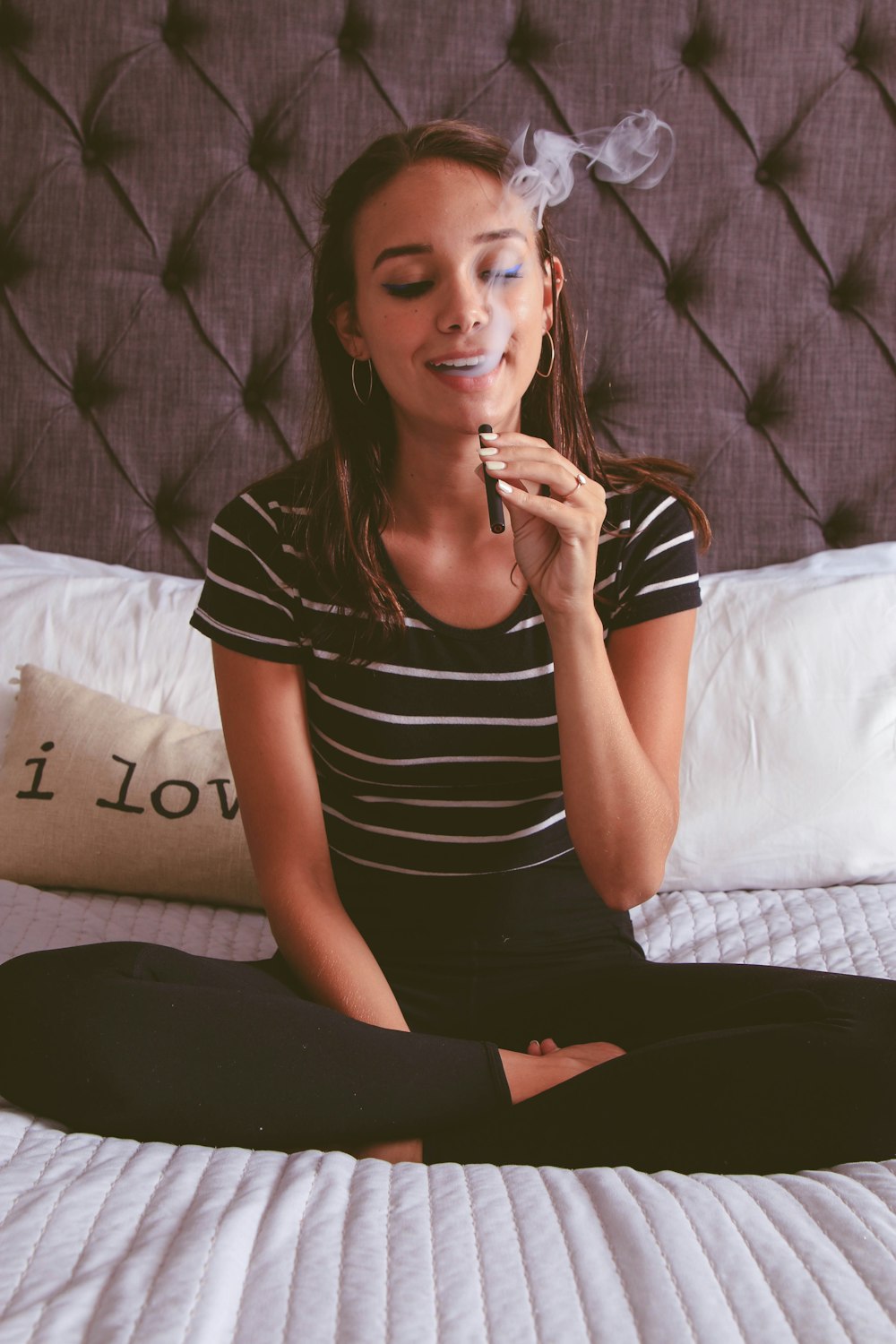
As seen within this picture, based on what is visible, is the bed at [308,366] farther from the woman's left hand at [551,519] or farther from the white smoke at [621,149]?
the woman's left hand at [551,519]

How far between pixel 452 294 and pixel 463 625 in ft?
1.02

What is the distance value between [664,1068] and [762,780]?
65 centimetres

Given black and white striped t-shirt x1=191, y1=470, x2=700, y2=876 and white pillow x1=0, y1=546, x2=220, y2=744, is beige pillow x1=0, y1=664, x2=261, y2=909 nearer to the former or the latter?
white pillow x1=0, y1=546, x2=220, y2=744

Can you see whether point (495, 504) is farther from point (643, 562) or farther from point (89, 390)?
point (89, 390)

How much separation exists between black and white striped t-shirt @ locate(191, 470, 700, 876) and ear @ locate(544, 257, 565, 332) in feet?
0.68

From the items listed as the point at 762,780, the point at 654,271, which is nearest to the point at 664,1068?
the point at 762,780

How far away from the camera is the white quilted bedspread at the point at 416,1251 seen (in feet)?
2.10

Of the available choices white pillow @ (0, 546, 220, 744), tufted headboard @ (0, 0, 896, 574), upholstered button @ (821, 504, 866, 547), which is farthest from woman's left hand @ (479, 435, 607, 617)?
upholstered button @ (821, 504, 866, 547)

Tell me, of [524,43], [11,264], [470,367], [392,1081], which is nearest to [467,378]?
[470,367]

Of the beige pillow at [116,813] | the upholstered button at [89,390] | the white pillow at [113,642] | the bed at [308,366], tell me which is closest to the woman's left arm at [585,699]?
the bed at [308,366]

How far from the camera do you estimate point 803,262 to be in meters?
1.77

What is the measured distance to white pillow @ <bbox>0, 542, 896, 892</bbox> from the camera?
1467 mm

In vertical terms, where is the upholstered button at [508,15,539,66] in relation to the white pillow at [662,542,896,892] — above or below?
above

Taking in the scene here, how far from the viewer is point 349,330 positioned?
1.20 meters
